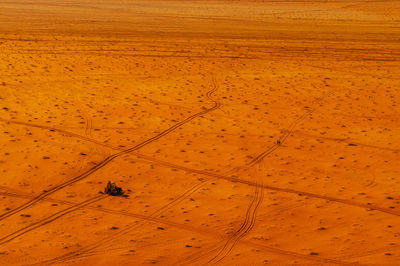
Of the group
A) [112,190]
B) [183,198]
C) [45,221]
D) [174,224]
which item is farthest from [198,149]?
[45,221]

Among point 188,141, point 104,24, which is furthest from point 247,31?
point 188,141

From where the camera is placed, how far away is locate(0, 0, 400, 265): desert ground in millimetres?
7984

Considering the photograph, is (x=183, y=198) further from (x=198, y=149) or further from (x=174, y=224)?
(x=198, y=149)

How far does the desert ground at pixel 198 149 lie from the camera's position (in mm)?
7984

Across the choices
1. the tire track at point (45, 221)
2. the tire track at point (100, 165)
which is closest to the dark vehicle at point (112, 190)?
the tire track at point (45, 221)

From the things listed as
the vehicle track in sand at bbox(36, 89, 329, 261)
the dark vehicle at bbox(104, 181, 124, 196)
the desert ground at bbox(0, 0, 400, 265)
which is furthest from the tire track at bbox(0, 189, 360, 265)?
the dark vehicle at bbox(104, 181, 124, 196)

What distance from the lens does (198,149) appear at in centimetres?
1175

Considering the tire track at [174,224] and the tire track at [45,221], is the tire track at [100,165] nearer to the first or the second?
the tire track at [174,224]

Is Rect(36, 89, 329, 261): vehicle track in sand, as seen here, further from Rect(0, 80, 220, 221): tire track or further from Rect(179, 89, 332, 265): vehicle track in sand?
Rect(0, 80, 220, 221): tire track

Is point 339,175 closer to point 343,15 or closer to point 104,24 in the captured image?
point 104,24

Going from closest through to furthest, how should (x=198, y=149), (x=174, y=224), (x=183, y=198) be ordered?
1. (x=174, y=224)
2. (x=183, y=198)
3. (x=198, y=149)

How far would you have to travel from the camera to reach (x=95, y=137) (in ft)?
40.0

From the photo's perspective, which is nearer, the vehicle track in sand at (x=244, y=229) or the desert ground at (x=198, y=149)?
the vehicle track in sand at (x=244, y=229)

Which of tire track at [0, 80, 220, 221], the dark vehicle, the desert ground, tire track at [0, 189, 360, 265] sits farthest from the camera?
the dark vehicle
